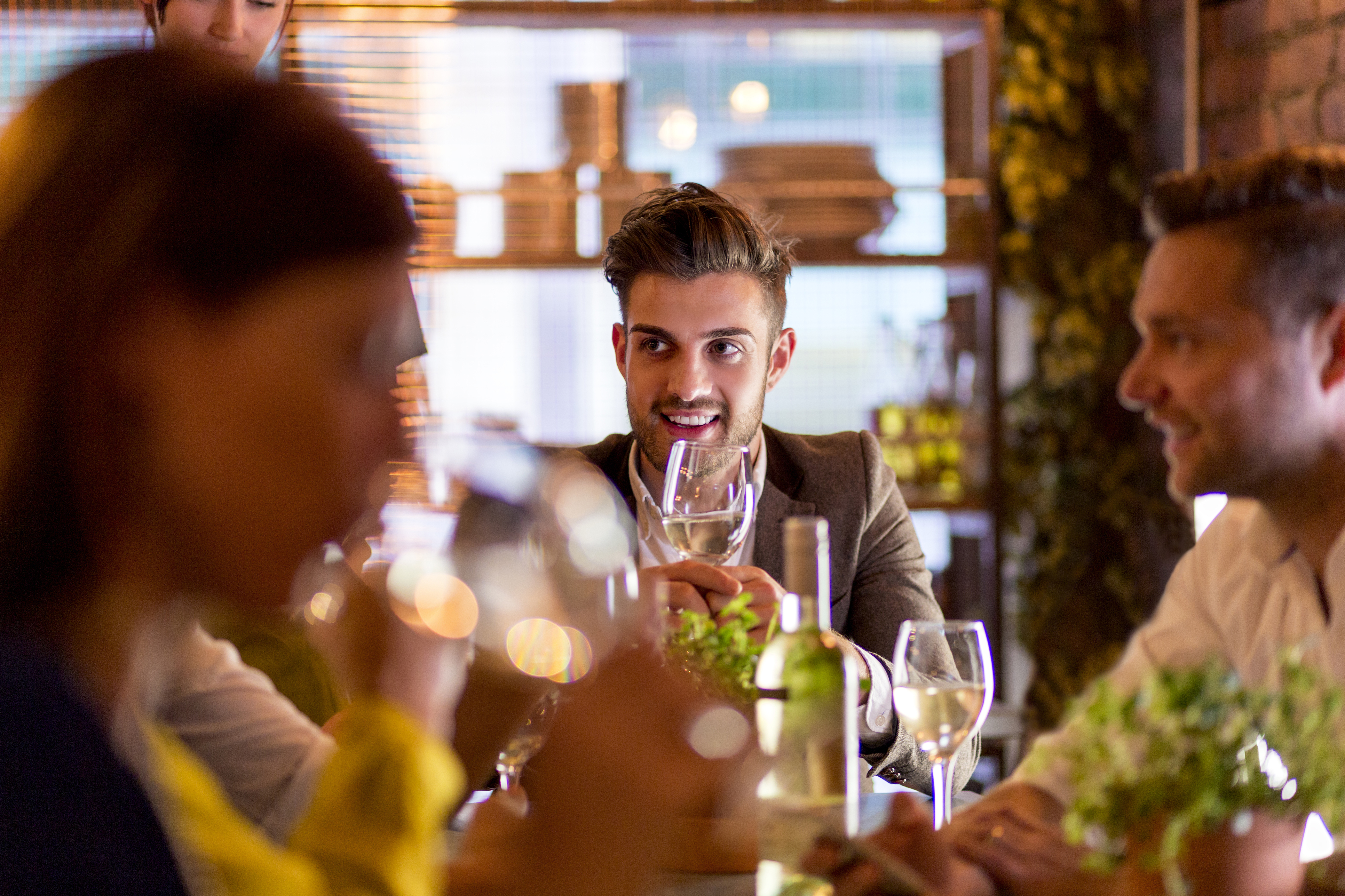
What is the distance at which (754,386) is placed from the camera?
2.18m

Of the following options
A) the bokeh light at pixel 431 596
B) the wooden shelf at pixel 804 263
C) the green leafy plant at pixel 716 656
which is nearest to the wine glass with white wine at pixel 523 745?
the green leafy plant at pixel 716 656

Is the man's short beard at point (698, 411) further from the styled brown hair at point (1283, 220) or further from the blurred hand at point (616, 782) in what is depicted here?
the blurred hand at point (616, 782)

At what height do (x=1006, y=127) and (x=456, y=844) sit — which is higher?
(x=1006, y=127)

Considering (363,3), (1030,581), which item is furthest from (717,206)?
(1030,581)

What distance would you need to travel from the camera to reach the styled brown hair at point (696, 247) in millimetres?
2160

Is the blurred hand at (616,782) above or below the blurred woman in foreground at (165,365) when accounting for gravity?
below

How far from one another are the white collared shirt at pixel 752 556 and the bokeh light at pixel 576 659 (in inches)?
26.1

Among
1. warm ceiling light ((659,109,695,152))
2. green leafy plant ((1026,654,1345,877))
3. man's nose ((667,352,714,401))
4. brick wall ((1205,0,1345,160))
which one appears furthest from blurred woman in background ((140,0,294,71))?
brick wall ((1205,0,1345,160))

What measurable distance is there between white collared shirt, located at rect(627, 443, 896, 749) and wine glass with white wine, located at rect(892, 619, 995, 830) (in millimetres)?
73

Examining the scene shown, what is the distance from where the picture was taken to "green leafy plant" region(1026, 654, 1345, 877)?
726mm

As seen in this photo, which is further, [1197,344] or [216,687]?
[1197,344]

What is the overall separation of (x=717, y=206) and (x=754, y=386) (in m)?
0.32

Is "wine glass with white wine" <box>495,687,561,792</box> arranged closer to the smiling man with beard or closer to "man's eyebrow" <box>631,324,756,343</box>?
the smiling man with beard

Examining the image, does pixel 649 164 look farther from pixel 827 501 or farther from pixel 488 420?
pixel 488 420
